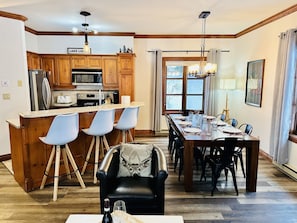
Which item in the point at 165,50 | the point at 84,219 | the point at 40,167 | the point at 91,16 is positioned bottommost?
the point at 40,167

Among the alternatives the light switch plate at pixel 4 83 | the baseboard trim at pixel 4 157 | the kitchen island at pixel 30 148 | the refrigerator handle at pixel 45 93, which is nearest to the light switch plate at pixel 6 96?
the light switch plate at pixel 4 83

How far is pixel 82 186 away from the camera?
3283 millimetres

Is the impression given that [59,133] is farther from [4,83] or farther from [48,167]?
[4,83]

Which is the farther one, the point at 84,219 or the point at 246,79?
the point at 246,79

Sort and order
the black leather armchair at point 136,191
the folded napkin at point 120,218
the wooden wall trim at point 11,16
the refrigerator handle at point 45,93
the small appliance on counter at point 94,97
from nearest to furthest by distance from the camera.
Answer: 1. the folded napkin at point 120,218
2. the black leather armchair at point 136,191
3. the wooden wall trim at point 11,16
4. the refrigerator handle at point 45,93
5. the small appliance on counter at point 94,97

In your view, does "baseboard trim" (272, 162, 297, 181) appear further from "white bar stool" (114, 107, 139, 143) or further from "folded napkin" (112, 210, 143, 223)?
"folded napkin" (112, 210, 143, 223)

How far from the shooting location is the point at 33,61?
552 cm

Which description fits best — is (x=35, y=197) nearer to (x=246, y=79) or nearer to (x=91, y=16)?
(x=91, y=16)

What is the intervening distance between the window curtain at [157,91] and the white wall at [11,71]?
3.17 metres

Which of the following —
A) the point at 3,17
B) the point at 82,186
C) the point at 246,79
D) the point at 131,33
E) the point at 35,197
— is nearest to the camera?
the point at 35,197

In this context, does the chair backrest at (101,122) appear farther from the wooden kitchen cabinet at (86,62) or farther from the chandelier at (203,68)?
the wooden kitchen cabinet at (86,62)

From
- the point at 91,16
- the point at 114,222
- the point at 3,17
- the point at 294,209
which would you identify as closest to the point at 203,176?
the point at 294,209

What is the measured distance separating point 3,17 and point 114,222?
4.38 m

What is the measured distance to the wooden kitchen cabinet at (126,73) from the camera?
5.66 metres
